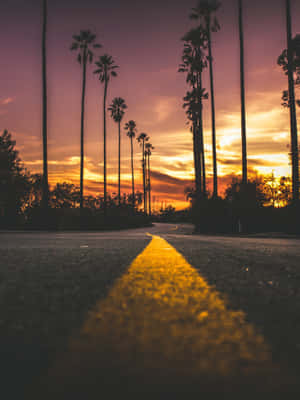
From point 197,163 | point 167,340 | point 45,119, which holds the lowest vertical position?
point 167,340

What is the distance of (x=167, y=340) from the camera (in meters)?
1.93

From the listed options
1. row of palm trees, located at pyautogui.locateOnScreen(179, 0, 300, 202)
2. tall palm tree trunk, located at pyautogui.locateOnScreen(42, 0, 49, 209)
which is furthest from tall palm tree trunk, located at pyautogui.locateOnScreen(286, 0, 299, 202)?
tall palm tree trunk, located at pyautogui.locateOnScreen(42, 0, 49, 209)

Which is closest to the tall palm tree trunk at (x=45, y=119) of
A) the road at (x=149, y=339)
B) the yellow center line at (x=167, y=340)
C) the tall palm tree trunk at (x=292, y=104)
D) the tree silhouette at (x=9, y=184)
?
the tree silhouette at (x=9, y=184)

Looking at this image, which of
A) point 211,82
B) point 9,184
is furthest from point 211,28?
point 9,184

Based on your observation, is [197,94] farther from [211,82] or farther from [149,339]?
[149,339]

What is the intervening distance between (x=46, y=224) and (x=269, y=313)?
33763 mm

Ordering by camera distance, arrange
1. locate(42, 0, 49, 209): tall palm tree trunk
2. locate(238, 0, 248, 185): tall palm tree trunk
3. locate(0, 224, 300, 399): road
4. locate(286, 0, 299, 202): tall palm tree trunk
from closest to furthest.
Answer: locate(0, 224, 300, 399): road, locate(286, 0, 299, 202): tall palm tree trunk, locate(238, 0, 248, 185): tall palm tree trunk, locate(42, 0, 49, 209): tall palm tree trunk

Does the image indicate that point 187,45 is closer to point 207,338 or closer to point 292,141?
point 292,141

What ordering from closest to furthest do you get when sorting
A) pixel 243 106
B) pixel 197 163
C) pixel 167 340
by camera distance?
pixel 167 340 < pixel 243 106 < pixel 197 163

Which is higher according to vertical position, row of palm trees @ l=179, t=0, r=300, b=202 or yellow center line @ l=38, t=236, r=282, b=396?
row of palm trees @ l=179, t=0, r=300, b=202

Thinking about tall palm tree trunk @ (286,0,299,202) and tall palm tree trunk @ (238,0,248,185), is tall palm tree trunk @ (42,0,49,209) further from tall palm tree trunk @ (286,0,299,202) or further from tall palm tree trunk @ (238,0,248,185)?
tall palm tree trunk @ (286,0,299,202)

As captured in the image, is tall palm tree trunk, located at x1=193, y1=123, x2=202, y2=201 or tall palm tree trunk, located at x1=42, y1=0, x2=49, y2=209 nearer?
tall palm tree trunk, located at x1=42, y1=0, x2=49, y2=209

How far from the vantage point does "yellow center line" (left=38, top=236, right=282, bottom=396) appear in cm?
156

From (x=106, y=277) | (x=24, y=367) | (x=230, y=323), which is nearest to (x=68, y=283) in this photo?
(x=106, y=277)
